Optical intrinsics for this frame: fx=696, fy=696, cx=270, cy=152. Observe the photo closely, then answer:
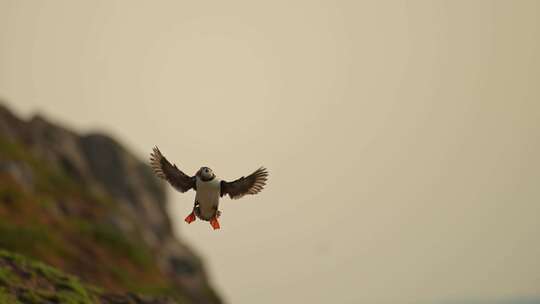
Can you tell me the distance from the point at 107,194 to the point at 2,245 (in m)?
31.1

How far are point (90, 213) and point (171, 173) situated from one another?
35.1 metres

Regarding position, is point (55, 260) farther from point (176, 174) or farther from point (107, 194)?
point (107, 194)

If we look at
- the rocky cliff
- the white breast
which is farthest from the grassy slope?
the white breast

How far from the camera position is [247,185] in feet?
73.3

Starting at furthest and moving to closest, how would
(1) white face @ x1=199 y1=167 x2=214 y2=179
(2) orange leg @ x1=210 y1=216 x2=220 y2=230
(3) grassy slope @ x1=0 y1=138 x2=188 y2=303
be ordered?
(3) grassy slope @ x1=0 y1=138 x2=188 y2=303
(2) orange leg @ x1=210 y1=216 x2=220 y2=230
(1) white face @ x1=199 y1=167 x2=214 y2=179

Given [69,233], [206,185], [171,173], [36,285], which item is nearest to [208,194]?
[206,185]

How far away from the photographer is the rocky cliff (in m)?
42.8

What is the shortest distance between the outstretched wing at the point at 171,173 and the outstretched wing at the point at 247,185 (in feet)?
3.68

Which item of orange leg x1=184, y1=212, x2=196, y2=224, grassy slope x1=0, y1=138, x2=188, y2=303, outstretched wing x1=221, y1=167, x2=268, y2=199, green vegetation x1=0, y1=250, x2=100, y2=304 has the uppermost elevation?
grassy slope x1=0, y1=138, x2=188, y2=303

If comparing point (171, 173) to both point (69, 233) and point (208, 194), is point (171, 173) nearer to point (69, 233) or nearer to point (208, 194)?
point (208, 194)

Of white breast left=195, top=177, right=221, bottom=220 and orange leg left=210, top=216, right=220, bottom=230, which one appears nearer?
white breast left=195, top=177, right=221, bottom=220

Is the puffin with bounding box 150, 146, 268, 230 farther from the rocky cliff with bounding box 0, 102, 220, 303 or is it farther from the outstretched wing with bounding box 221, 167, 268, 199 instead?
the rocky cliff with bounding box 0, 102, 220, 303

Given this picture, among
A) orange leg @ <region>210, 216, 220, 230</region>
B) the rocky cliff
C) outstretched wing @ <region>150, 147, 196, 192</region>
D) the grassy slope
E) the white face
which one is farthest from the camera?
the rocky cliff

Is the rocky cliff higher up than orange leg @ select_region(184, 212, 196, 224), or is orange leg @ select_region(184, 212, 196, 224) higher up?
the rocky cliff
